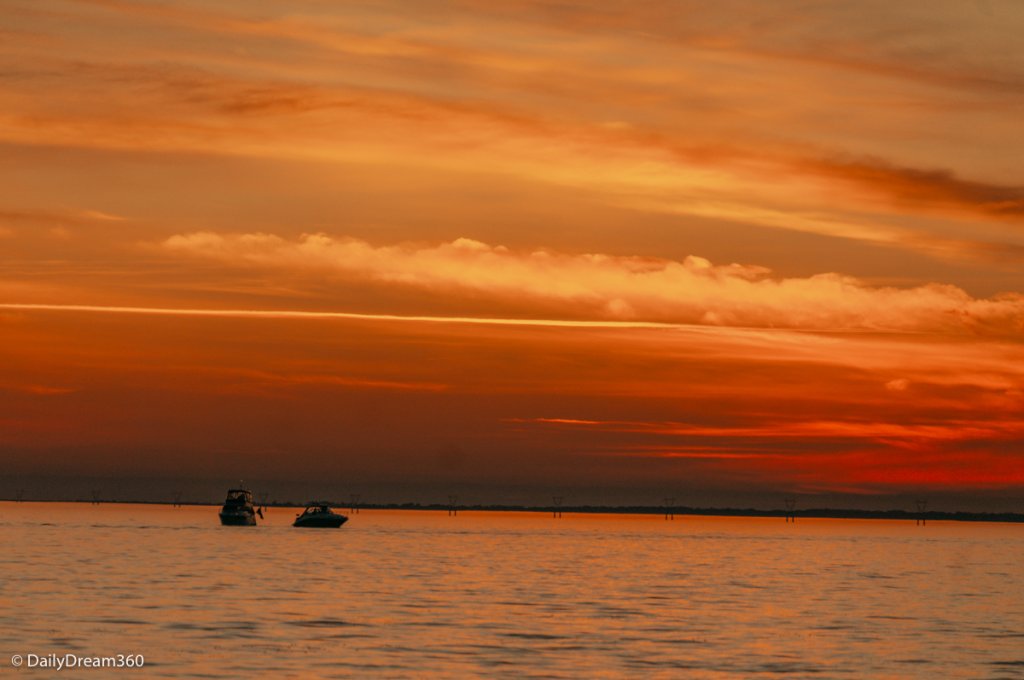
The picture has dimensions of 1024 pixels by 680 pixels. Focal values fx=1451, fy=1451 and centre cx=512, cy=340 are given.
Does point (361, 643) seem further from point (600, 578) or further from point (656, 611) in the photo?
point (600, 578)

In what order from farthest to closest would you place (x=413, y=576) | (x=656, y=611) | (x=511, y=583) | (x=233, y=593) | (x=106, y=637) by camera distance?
(x=413, y=576) < (x=511, y=583) < (x=233, y=593) < (x=656, y=611) < (x=106, y=637)

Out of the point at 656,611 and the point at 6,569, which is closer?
the point at 656,611

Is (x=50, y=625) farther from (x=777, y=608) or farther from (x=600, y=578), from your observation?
(x=600, y=578)

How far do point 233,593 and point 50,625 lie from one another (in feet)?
77.5

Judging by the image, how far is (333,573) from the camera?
116 m

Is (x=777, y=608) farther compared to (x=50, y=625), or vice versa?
(x=777, y=608)

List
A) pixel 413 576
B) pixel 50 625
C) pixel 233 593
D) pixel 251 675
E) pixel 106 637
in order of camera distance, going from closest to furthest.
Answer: pixel 251 675
pixel 106 637
pixel 50 625
pixel 233 593
pixel 413 576

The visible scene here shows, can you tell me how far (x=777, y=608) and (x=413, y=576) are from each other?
1377 inches

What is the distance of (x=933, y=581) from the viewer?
129 meters

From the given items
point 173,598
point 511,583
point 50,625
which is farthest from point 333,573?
point 50,625

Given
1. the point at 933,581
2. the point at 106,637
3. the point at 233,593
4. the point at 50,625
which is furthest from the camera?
the point at 933,581

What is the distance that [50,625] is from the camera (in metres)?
67.2

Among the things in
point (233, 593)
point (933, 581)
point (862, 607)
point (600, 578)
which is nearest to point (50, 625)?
point (233, 593)

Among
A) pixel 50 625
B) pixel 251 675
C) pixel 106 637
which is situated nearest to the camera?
pixel 251 675
